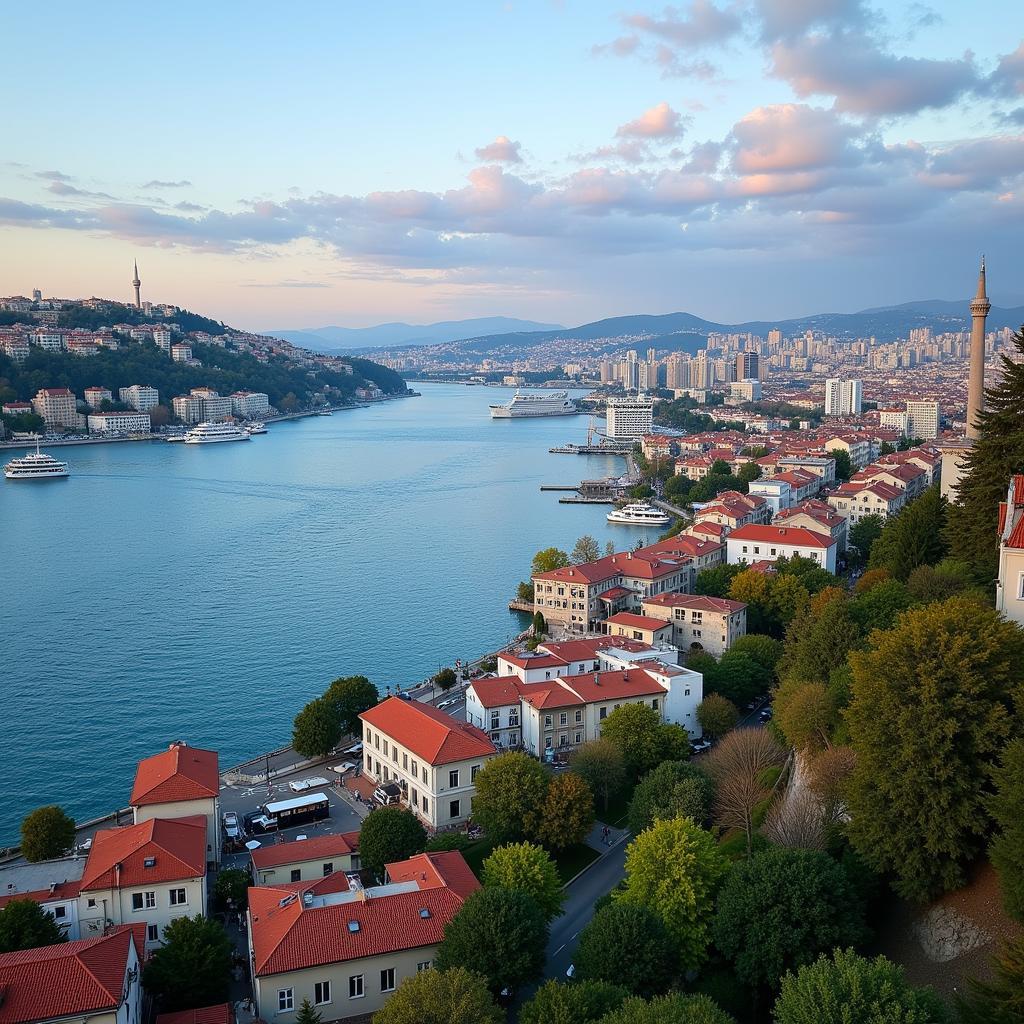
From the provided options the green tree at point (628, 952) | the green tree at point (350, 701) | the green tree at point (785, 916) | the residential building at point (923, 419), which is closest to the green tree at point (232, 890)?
the green tree at point (628, 952)

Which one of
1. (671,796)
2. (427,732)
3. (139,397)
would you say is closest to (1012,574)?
(671,796)

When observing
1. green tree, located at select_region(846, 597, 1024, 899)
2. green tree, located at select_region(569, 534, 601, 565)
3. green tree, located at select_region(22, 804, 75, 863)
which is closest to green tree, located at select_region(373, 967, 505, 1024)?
green tree, located at select_region(846, 597, 1024, 899)

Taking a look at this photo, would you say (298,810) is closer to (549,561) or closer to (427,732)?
(427,732)

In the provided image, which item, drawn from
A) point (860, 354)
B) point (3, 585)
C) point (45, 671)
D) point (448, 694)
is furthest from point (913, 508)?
point (860, 354)

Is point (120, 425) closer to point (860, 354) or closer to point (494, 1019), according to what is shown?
point (494, 1019)

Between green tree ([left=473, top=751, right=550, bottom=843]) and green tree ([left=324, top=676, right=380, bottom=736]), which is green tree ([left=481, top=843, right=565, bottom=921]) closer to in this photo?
green tree ([left=473, top=751, right=550, bottom=843])

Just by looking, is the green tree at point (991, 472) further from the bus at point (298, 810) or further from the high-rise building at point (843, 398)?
the high-rise building at point (843, 398)

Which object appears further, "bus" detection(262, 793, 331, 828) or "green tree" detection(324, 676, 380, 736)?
"green tree" detection(324, 676, 380, 736)
